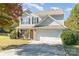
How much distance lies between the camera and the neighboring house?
17.6 ft

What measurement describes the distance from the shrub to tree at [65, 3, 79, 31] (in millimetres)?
98

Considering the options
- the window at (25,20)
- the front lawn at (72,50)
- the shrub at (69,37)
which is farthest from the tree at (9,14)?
the front lawn at (72,50)

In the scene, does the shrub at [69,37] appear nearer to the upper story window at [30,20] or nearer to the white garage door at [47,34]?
the white garage door at [47,34]

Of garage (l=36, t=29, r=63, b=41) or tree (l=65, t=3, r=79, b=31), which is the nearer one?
tree (l=65, t=3, r=79, b=31)

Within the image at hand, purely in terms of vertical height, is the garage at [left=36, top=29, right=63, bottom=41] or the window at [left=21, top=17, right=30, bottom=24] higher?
the window at [left=21, top=17, right=30, bottom=24]

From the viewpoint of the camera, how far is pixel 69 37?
538 cm

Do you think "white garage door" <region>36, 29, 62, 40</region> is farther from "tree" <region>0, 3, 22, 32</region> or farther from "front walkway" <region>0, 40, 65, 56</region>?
"tree" <region>0, 3, 22, 32</region>

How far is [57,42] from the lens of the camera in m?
5.35

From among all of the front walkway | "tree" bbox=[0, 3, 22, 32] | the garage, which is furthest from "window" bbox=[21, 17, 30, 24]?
the front walkway

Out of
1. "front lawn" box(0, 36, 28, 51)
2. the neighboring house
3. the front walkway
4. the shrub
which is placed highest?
the neighboring house

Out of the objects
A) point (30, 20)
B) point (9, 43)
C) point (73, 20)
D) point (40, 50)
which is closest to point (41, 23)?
point (30, 20)

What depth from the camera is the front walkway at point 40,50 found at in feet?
17.5

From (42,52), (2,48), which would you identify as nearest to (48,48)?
(42,52)

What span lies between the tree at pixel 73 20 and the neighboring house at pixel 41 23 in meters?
0.17
